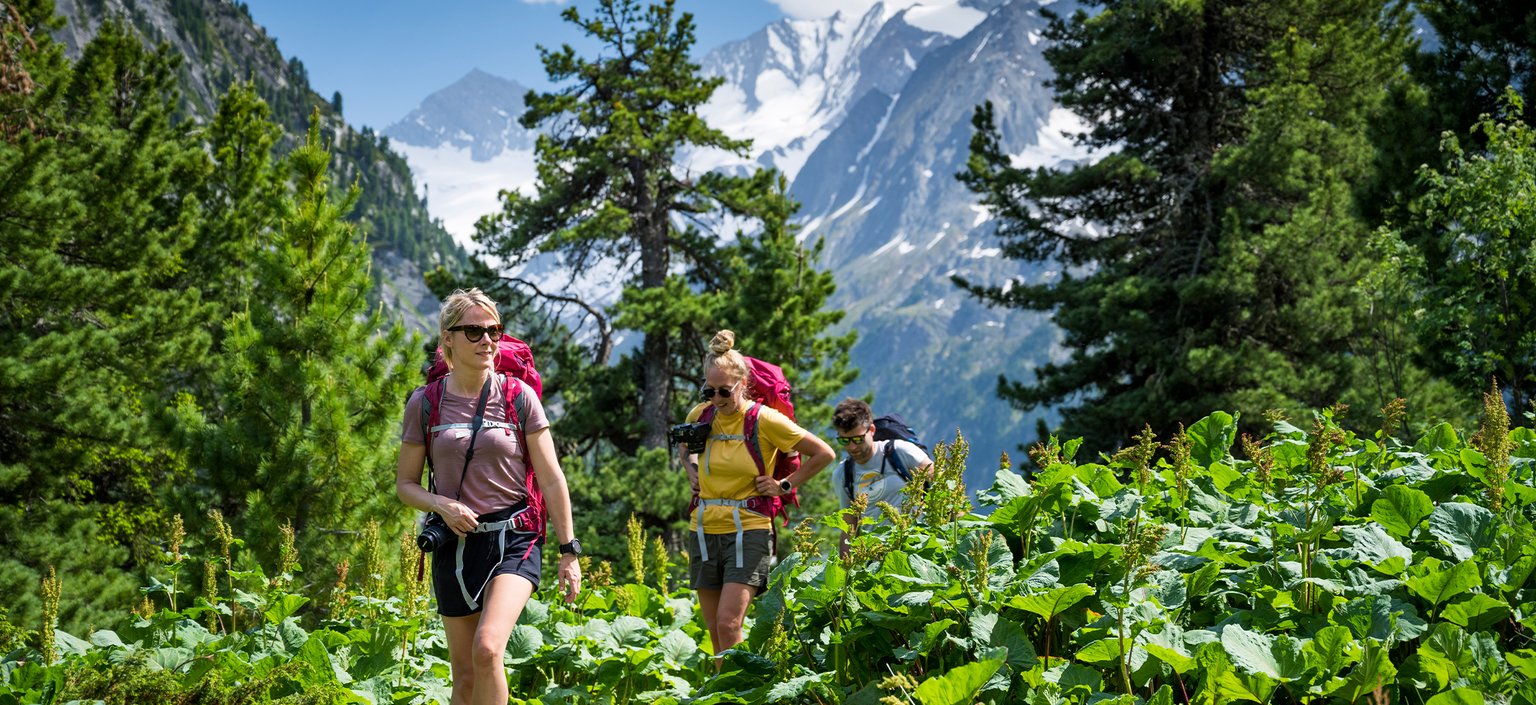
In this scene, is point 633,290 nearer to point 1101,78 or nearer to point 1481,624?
point 1101,78

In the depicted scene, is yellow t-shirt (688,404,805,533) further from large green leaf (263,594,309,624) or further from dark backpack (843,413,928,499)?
large green leaf (263,594,309,624)

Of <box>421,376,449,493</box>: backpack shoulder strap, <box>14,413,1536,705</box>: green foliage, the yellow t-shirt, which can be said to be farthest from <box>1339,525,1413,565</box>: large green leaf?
<box>421,376,449,493</box>: backpack shoulder strap

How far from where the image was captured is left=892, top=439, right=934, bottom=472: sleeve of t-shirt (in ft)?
20.0

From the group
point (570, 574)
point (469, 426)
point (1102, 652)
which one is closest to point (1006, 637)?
point (1102, 652)

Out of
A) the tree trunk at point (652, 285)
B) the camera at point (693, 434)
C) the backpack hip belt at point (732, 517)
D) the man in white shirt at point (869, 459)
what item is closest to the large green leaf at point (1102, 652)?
the backpack hip belt at point (732, 517)

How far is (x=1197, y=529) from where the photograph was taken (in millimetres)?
3727

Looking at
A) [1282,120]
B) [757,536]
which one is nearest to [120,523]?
[757,536]

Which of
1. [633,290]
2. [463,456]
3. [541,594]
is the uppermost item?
[633,290]

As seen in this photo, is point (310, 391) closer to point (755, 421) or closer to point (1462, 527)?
point (755, 421)

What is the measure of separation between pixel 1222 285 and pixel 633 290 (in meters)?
10.8

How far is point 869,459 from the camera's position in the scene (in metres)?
6.25

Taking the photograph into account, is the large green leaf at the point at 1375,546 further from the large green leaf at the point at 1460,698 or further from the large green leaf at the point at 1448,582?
the large green leaf at the point at 1460,698

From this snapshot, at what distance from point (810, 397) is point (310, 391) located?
11086 mm

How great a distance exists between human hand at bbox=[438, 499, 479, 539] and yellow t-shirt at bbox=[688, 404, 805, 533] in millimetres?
1556
